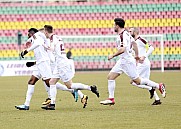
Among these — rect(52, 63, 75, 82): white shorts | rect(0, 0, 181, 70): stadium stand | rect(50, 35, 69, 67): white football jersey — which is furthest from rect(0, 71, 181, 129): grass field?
rect(0, 0, 181, 70): stadium stand

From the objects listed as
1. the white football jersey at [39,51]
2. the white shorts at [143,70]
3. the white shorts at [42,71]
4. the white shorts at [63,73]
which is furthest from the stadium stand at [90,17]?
the white shorts at [63,73]

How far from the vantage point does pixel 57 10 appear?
41.3m

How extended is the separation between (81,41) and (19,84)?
1450 cm

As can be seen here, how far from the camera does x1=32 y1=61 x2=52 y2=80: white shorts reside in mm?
14977

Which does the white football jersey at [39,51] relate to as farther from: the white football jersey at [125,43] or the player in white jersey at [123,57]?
the white football jersey at [125,43]

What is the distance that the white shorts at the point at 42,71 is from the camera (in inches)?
590

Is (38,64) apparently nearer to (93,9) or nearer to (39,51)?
(39,51)

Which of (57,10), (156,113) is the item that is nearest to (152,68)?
(57,10)

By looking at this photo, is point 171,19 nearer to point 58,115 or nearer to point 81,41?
point 81,41

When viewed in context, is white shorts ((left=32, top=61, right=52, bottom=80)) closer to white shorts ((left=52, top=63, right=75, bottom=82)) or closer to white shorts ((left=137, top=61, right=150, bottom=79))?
white shorts ((left=52, top=63, right=75, bottom=82))

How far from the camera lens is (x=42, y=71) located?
15.0 meters

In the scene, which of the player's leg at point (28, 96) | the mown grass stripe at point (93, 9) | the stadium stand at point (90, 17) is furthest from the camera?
the mown grass stripe at point (93, 9)

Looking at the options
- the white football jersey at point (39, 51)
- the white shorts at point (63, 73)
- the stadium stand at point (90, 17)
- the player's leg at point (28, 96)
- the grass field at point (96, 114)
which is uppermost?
the stadium stand at point (90, 17)

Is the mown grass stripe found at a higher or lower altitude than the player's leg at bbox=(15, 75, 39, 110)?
higher
